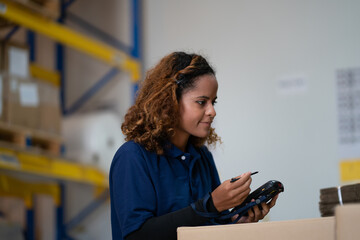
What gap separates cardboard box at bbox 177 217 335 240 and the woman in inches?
7.1

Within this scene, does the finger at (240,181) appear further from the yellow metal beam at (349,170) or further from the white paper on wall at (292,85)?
the white paper on wall at (292,85)

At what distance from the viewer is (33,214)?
6703 millimetres

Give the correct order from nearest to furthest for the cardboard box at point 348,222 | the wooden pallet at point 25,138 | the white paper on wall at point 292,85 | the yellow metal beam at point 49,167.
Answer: the cardboard box at point 348,222, the yellow metal beam at point 49,167, the wooden pallet at point 25,138, the white paper on wall at point 292,85

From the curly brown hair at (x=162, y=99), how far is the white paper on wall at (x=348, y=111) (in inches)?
130

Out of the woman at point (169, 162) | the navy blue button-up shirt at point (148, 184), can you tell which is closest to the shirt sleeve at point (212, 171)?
the woman at point (169, 162)

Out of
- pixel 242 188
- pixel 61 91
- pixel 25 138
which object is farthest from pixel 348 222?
pixel 61 91

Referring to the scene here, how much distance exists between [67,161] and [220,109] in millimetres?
1742

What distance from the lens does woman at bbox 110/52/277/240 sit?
Answer: 1621 mm

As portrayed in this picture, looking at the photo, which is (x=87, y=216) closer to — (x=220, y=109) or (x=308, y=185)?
(x=220, y=109)

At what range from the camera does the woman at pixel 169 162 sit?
5.32ft

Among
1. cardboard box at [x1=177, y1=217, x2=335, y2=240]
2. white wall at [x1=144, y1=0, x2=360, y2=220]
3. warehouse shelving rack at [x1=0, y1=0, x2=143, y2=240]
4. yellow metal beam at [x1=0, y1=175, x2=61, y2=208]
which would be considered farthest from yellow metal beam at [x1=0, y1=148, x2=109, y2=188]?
cardboard box at [x1=177, y1=217, x2=335, y2=240]

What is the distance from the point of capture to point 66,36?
5.22 meters

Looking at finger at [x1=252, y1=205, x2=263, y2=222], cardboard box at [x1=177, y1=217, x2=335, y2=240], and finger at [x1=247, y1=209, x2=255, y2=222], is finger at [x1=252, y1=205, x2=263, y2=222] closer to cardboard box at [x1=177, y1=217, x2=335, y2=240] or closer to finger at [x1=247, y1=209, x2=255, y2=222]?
finger at [x1=247, y1=209, x2=255, y2=222]

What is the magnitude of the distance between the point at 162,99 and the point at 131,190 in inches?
15.1
